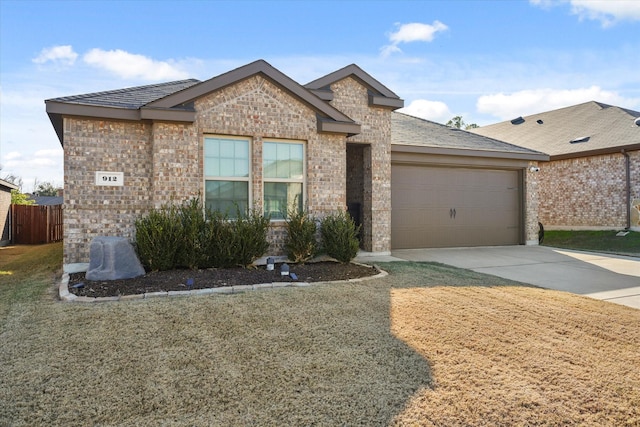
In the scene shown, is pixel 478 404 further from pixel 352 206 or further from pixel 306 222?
pixel 352 206

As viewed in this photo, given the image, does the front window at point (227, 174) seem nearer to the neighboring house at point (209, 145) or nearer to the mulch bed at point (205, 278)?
the neighboring house at point (209, 145)

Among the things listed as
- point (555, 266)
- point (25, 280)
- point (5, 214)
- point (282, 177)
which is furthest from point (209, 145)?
point (5, 214)

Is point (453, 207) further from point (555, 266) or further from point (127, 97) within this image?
point (127, 97)

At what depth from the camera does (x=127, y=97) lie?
27.0ft

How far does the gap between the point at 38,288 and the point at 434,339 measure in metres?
5.89

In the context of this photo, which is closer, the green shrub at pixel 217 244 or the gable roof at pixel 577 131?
the green shrub at pixel 217 244

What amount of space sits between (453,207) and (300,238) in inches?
229

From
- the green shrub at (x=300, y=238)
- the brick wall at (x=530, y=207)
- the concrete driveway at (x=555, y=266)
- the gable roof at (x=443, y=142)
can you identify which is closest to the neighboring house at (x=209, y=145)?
the green shrub at (x=300, y=238)

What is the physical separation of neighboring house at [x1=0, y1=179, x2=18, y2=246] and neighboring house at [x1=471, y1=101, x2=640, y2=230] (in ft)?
72.8

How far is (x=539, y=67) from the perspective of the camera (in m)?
14.0

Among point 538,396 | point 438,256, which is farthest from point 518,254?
point 538,396

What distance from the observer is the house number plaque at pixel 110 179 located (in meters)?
7.39

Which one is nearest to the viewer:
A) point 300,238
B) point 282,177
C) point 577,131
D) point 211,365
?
point 211,365

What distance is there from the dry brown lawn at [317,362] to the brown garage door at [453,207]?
5.94 metres
